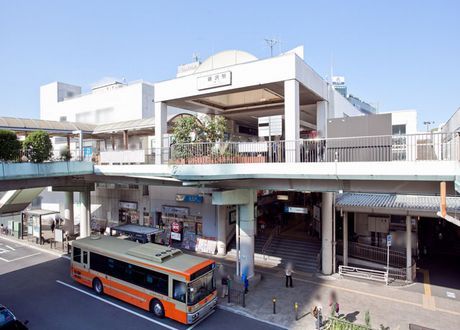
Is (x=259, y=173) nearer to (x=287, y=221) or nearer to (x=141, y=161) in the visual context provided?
(x=141, y=161)

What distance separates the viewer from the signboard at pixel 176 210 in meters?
23.6

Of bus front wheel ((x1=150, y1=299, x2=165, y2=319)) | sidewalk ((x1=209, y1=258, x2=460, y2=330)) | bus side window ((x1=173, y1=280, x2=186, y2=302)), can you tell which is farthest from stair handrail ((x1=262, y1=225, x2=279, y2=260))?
bus side window ((x1=173, y1=280, x2=186, y2=302))

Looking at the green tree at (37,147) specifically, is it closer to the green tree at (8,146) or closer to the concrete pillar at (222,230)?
the green tree at (8,146)

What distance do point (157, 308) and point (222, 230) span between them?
9449mm

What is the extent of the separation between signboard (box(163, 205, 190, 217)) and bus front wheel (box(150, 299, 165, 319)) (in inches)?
420

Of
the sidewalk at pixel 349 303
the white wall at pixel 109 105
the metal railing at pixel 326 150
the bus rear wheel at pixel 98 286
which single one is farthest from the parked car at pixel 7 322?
the white wall at pixel 109 105

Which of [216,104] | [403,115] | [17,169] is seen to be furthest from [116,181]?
[403,115]

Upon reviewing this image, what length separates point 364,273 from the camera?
1736 centimetres

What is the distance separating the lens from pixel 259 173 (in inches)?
516

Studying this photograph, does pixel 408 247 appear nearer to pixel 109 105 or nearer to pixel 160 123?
pixel 160 123

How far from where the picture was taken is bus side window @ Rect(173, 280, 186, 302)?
12.0m

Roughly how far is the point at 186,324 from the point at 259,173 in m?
7.07

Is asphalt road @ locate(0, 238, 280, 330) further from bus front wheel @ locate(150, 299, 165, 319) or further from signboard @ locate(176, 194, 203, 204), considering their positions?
signboard @ locate(176, 194, 203, 204)

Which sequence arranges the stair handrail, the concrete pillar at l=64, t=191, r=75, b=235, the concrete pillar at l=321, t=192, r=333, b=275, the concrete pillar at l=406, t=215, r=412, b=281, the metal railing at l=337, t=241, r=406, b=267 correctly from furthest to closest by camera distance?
the concrete pillar at l=64, t=191, r=75, b=235 → the stair handrail → the metal railing at l=337, t=241, r=406, b=267 → the concrete pillar at l=321, t=192, r=333, b=275 → the concrete pillar at l=406, t=215, r=412, b=281
